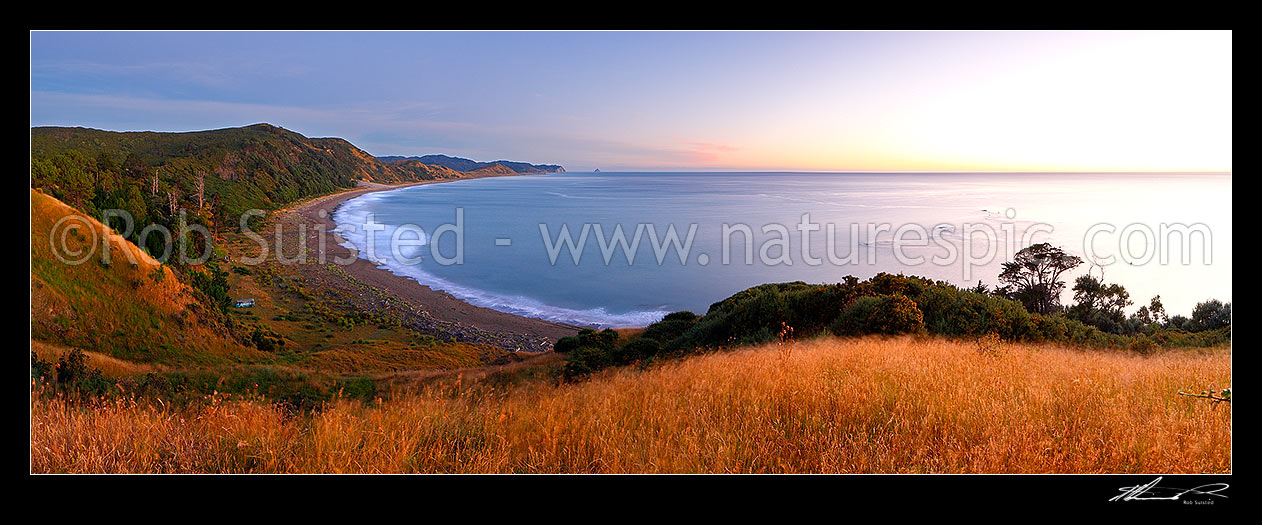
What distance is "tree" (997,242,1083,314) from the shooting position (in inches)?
813

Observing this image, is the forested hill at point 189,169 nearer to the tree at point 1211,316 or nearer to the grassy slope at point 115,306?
the grassy slope at point 115,306

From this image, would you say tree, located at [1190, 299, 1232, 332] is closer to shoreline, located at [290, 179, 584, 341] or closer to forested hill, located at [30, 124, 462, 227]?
forested hill, located at [30, 124, 462, 227]

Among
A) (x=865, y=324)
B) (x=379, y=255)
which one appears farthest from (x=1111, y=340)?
(x=379, y=255)

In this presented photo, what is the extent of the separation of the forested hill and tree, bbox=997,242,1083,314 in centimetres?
2737

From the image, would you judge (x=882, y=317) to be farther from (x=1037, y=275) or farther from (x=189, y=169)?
(x=189, y=169)

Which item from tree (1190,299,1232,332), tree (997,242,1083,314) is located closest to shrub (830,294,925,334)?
tree (1190,299,1232,332)

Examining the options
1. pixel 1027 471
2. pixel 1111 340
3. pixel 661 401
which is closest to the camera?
pixel 1027 471

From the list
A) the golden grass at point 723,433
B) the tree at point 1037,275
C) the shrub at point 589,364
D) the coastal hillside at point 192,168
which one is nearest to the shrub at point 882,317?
the golden grass at point 723,433

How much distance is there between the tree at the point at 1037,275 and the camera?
67.7 ft

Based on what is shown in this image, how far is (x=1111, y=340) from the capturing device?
31.4ft

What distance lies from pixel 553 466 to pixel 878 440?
1.91m

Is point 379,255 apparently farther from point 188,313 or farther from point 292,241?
point 188,313
